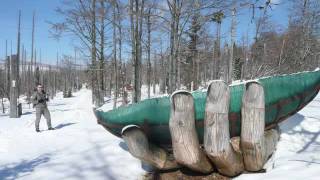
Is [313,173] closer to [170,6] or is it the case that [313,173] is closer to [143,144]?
[143,144]

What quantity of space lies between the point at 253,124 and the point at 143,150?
1929 millimetres

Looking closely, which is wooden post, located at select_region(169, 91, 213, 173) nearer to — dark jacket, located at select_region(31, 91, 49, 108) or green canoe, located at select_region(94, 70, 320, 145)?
green canoe, located at select_region(94, 70, 320, 145)

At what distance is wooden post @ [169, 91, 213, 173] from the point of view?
6480 mm

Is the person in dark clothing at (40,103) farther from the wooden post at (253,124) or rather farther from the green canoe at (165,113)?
the wooden post at (253,124)

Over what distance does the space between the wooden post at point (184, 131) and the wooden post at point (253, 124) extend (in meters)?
0.82

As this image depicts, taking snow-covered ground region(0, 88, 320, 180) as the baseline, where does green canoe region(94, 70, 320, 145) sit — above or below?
above

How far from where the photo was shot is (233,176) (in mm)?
6801

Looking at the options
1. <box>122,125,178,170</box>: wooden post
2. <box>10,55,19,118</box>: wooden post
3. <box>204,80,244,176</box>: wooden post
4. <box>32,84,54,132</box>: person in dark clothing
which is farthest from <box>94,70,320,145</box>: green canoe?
<box>10,55,19,118</box>: wooden post

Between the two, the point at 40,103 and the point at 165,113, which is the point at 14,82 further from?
the point at 165,113

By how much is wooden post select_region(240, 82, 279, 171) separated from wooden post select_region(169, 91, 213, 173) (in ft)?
2.68

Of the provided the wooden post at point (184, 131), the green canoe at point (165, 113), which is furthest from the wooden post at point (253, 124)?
the wooden post at point (184, 131)

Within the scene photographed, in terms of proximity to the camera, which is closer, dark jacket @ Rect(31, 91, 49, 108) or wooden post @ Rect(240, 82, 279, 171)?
wooden post @ Rect(240, 82, 279, 171)

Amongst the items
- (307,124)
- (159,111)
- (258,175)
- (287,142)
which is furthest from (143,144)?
(307,124)

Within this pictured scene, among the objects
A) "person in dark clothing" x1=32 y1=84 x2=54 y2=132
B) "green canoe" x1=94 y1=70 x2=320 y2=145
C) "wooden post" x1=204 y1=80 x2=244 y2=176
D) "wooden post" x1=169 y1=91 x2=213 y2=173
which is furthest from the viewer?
"person in dark clothing" x1=32 y1=84 x2=54 y2=132
